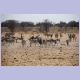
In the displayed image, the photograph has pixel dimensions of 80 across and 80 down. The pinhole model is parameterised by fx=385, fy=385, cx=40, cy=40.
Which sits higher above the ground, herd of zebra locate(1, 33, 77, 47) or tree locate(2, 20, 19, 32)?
tree locate(2, 20, 19, 32)

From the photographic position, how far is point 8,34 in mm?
9438

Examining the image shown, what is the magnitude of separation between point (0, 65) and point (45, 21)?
1.54 m

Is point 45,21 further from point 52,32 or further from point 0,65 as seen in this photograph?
point 0,65

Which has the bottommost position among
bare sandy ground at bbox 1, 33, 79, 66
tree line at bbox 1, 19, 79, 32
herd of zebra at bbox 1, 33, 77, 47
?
bare sandy ground at bbox 1, 33, 79, 66

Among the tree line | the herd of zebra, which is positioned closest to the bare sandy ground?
the herd of zebra

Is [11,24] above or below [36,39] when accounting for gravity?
above

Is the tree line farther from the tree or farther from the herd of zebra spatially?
the herd of zebra

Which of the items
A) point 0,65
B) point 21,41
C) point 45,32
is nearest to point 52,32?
point 45,32

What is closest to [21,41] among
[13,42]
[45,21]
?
[13,42]

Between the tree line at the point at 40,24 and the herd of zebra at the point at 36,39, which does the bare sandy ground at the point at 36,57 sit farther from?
the tree line at the point at 40,24

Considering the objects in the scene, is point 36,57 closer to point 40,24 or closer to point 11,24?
point 40,24

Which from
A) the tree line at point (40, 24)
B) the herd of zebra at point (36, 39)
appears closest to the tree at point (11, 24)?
the tree line at point (40, 24)

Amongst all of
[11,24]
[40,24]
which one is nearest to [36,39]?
[40,24]

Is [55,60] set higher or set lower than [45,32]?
lower
